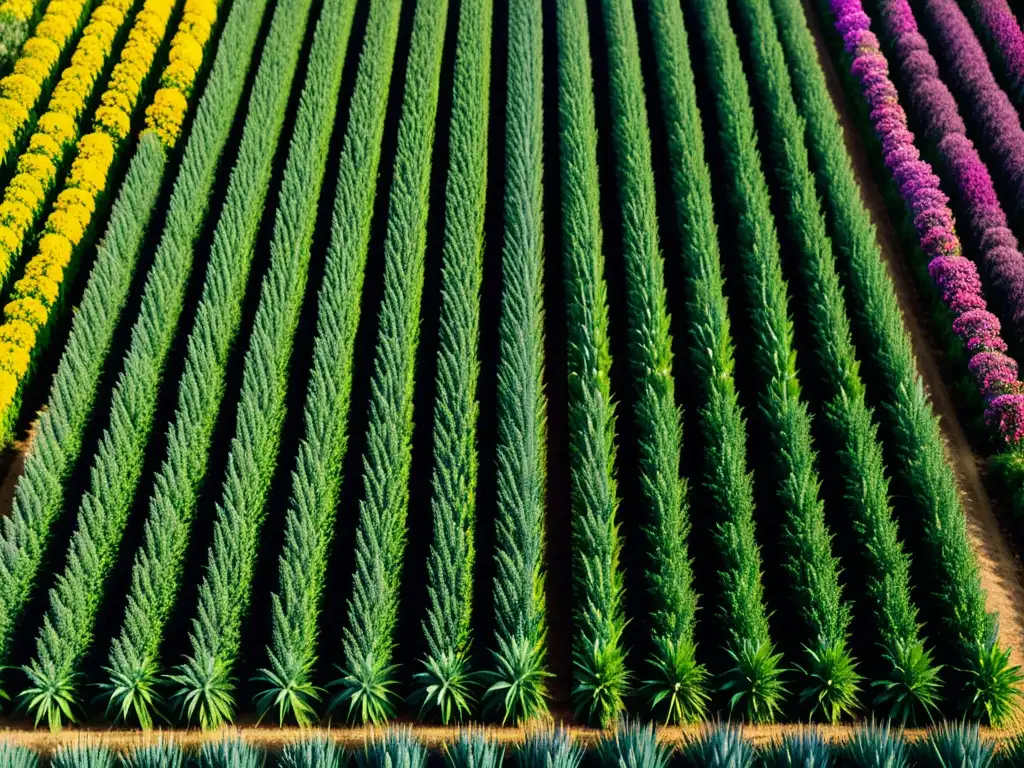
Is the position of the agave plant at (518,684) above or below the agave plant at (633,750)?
above

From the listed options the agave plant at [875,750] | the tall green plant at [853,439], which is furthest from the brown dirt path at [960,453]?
the agave plant at [875,750]

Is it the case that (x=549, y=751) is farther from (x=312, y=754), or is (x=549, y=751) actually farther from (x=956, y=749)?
(x=956, y=749)

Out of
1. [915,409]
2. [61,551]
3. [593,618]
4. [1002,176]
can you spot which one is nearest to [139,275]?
[61,551]

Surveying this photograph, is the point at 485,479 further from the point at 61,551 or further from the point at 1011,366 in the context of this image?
the point at 1011,366

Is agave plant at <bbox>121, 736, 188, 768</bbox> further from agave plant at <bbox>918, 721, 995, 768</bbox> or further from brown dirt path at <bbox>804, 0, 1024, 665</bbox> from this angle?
brown dirt path at <bbox>804, 0, 1024, 665</bbox>

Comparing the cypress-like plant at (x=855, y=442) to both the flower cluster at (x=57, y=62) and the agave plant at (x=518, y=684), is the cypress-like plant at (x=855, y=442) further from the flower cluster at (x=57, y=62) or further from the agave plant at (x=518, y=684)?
the flower cluster at (x=57, y=62)

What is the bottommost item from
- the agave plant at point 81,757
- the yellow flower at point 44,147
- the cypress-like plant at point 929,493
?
the agave plant at point 81,757
